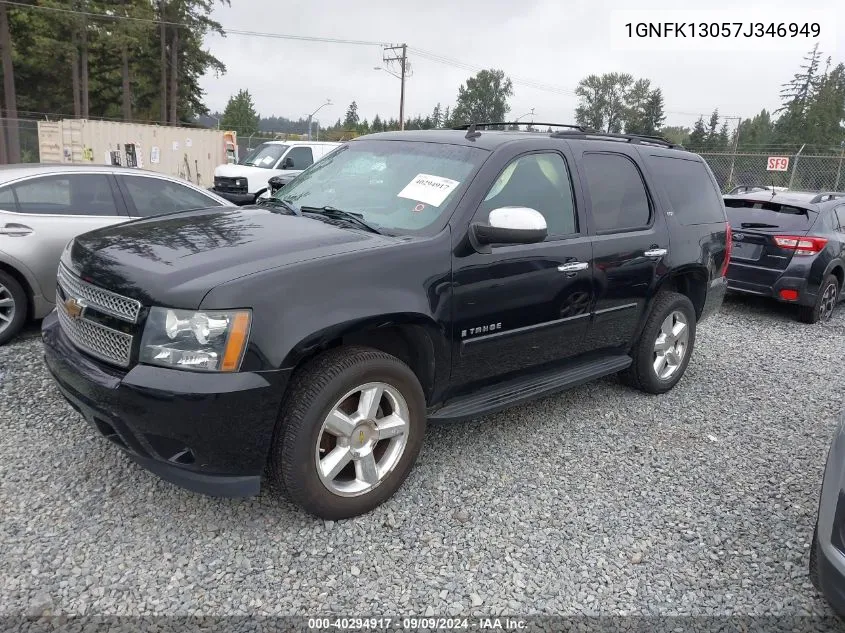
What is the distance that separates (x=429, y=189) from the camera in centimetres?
343

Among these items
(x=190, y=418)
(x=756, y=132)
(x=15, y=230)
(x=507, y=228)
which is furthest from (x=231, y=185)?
(x=756, y=132)

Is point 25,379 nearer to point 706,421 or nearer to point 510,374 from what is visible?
point 510,374

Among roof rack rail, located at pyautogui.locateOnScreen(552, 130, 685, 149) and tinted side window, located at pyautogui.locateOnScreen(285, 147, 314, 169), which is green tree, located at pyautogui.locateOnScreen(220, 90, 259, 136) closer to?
tinted side window, located at pyautogui.locateOnScreen(285, 147, 314, 169)

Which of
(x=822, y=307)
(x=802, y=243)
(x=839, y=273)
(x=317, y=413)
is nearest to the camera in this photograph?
(x=317, y=413)

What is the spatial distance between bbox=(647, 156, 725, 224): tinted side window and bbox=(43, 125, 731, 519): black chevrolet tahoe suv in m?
0.13

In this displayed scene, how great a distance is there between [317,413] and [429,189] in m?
1.43

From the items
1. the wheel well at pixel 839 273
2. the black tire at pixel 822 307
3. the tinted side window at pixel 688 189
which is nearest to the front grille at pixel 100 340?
the tinted side window at pixel 688 189

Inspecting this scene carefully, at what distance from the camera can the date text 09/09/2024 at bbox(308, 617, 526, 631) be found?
2.39 meters

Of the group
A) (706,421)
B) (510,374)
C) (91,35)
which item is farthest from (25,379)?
(91,35)

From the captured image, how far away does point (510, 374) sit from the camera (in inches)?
144

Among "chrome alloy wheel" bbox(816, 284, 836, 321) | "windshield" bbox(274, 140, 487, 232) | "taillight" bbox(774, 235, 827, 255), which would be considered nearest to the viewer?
"windshield" bbox(274, 140, 487, 232)

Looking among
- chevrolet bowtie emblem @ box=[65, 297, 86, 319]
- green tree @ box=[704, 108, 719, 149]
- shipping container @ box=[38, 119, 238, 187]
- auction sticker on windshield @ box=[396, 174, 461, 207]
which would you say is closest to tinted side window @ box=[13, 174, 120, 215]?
chevrolet bowtie emblem @ box=[65, 297, 86, 319]

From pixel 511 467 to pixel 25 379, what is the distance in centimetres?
338

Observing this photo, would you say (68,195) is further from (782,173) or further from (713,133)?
(713,133)
